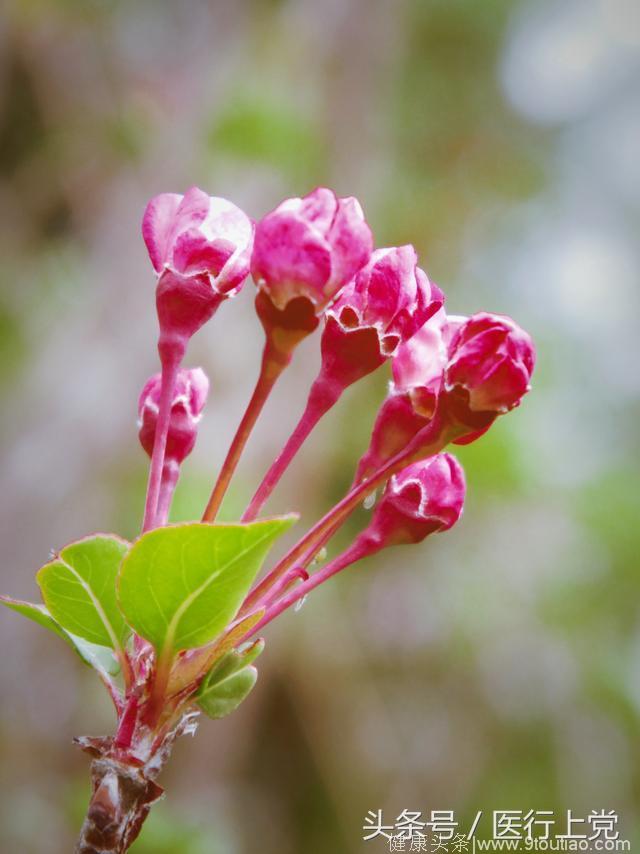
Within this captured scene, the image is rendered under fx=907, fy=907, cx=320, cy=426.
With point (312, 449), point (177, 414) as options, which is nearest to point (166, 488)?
point (177, 414)

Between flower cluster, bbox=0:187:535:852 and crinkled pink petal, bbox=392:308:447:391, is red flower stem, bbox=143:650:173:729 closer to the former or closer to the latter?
flower cluster, bbox=0:187:535:852

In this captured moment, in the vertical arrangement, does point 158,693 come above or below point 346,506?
below

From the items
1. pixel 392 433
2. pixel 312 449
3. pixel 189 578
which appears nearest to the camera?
pixel 189 578

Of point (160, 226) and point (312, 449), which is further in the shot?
point (312, 449)

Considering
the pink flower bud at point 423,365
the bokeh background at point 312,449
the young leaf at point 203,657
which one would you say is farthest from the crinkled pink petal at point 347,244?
the bokeh background at point 312,449

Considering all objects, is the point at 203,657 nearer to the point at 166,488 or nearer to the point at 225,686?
the point at 225,686
